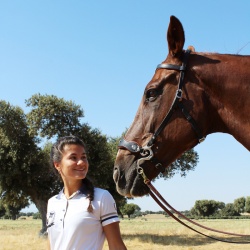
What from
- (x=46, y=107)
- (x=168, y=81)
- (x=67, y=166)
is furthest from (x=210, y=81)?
(x=46, y=107)

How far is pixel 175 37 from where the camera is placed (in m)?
3.71

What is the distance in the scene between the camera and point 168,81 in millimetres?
3680

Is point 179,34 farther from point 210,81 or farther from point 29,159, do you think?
point 29,159

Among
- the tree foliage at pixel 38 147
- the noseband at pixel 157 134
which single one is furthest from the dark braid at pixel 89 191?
the tree foliage at pixel 38 147

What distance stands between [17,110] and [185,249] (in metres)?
17.2

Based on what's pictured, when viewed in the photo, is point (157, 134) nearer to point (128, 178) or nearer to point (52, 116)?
point (128, 178)

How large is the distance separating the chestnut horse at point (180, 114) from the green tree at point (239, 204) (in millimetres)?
110425

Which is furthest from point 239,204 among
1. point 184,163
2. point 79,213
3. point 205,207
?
point 79,213

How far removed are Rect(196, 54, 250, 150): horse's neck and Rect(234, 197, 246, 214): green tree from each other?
110 metres

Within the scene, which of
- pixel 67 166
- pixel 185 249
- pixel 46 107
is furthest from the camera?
pixel 46 107

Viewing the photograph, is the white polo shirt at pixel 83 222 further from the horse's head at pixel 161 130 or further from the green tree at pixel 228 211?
the green tree at pixel 228 211

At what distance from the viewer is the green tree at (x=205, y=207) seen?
97.4 m

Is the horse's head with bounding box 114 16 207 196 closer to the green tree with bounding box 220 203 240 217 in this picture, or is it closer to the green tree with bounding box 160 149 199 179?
the green tree with bounding box 160 149 199 179

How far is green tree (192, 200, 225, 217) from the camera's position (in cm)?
9744
